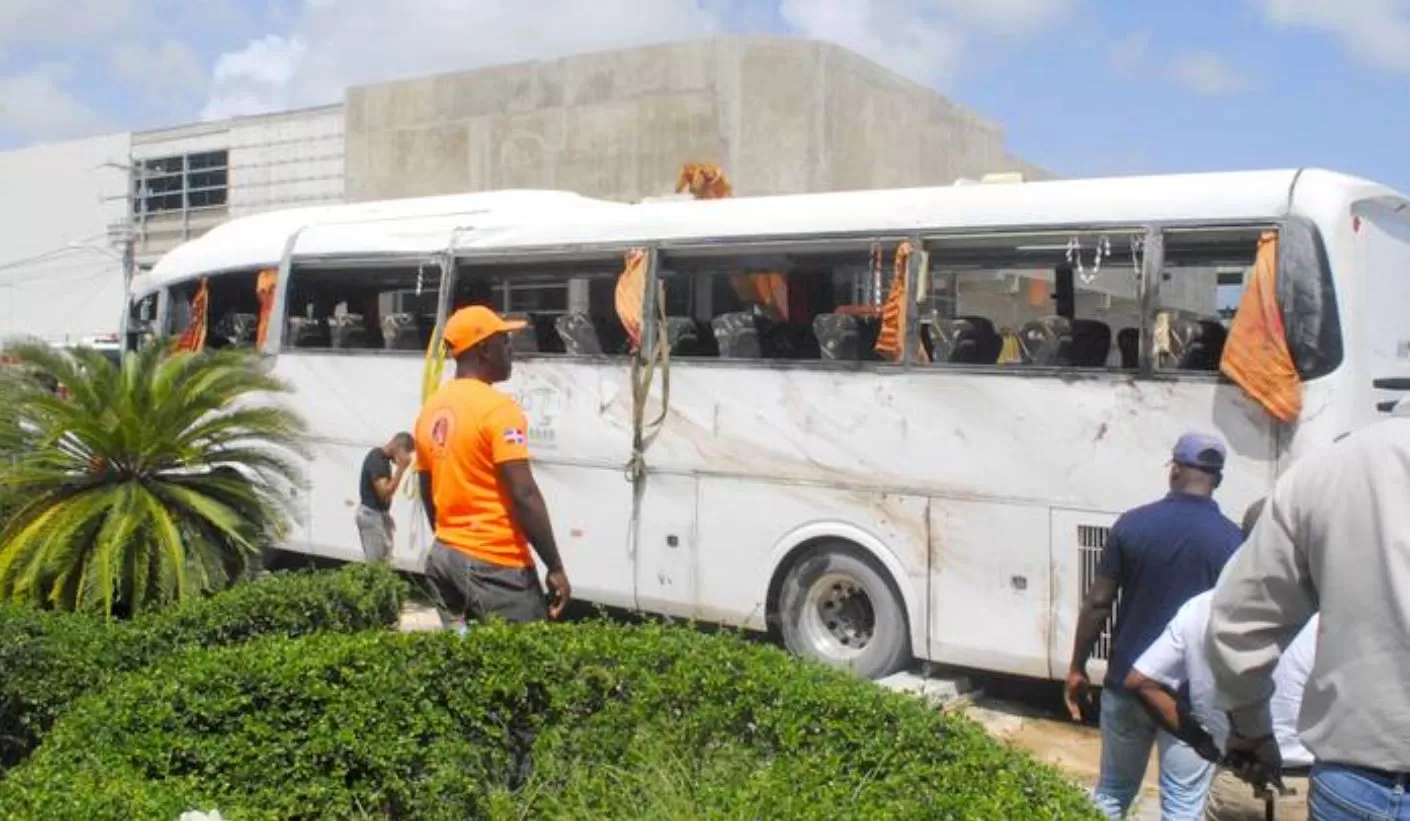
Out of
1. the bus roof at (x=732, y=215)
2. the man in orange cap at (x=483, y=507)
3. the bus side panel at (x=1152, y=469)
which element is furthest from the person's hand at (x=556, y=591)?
the bus roof at (x=732, y=215)

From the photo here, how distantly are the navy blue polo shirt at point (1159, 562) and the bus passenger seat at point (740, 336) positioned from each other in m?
4.57

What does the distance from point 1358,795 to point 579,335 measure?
26.0 feet

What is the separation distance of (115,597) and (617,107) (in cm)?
1810

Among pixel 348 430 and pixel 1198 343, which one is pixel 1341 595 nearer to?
pixel 1198 343

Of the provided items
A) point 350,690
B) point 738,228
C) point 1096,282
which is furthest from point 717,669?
point 738,228

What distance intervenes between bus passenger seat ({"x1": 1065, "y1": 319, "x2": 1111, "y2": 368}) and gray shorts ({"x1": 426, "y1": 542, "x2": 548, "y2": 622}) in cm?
389

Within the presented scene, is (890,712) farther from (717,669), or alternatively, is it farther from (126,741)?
(126,741)

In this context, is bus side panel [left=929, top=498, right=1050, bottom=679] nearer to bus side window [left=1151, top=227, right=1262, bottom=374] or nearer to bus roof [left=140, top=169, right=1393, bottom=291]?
bus side window [left=1151, top=227, right=1262, bottom=374]

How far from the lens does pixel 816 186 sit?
21453 millimetres

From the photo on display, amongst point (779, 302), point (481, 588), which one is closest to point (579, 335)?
point (779, 302)

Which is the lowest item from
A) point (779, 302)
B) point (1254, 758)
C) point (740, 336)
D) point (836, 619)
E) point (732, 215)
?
point (836, 619)

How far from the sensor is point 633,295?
33.0 ft

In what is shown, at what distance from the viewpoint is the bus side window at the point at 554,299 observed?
33.9ft

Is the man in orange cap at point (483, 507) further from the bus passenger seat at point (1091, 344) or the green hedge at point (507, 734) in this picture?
the bus passenger seat at point (1091, 344)
